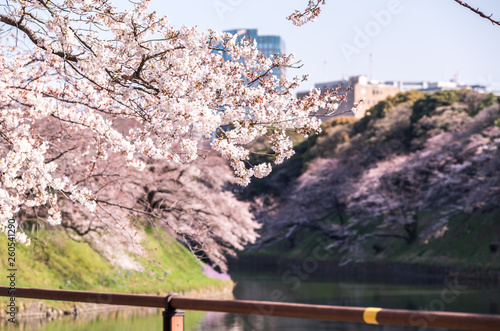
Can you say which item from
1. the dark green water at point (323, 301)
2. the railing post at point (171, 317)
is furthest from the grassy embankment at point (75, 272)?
the railing post at point (171, 317)

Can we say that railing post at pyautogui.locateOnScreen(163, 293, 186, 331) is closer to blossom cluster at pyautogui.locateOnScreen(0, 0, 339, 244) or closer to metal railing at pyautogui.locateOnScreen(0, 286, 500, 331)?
metal railing at pyautogui.locateOnScreen(0, 286, 500, 331)

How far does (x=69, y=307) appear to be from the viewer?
18.4 m

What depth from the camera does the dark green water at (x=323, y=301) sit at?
1750 centimetres

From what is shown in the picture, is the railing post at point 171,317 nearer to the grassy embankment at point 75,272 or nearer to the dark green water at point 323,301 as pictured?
the dark green water at point 323,301

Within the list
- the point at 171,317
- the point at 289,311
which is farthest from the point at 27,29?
the point at 289,311

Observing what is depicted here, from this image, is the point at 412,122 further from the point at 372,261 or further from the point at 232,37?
the point at 232,37

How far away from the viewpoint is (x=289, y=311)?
400cm

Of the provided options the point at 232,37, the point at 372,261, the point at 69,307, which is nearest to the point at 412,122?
the point at 372,261

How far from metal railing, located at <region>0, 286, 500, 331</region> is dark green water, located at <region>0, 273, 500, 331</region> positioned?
11386 mm

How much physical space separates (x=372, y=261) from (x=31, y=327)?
26.6m

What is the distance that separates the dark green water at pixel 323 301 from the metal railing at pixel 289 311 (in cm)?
1139

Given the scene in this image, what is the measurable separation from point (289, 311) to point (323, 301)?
63.4ft

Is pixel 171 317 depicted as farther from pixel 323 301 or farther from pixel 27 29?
pixel 323 301

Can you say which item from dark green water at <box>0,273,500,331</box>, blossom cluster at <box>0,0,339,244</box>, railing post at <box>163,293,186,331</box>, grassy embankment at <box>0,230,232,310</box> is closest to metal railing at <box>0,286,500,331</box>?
railing post at <box>163,293,186,331</box>
